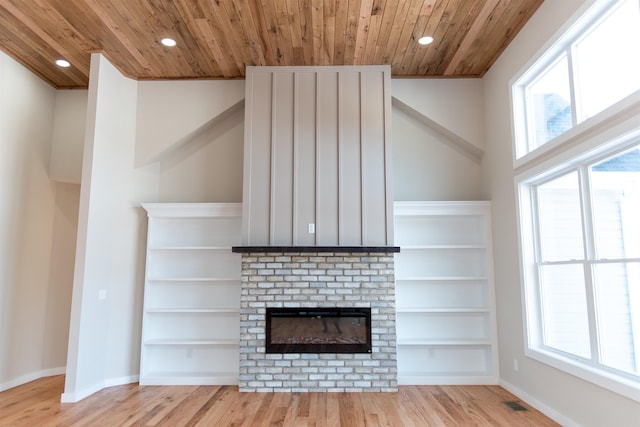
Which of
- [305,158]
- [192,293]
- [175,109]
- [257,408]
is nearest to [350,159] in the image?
[305,158]

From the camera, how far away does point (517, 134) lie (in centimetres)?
415

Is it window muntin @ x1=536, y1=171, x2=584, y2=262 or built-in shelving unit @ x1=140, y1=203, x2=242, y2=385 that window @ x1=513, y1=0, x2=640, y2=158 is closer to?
window muntin @ x1=536, y1=171, x2=584, y2=262

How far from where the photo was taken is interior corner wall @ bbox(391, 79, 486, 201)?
199 inches

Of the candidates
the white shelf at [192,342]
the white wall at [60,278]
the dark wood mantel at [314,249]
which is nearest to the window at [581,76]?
the dark wood mantel at [314,249]

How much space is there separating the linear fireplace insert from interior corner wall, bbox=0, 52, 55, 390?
9.27ft

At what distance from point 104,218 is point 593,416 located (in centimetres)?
490

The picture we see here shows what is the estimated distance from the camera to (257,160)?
475cm

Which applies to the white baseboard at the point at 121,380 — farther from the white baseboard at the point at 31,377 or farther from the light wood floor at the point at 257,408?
the white baseboard at the point at 31,377

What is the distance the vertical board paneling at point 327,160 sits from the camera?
4621 mm

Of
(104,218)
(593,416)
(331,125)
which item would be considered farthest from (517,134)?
(104,218)

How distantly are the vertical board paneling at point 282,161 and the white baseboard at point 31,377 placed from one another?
316 centimetres

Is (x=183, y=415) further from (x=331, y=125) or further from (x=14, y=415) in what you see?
(x=331, y=125)

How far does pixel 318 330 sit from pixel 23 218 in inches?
141

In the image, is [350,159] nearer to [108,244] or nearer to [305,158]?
[305,158]
